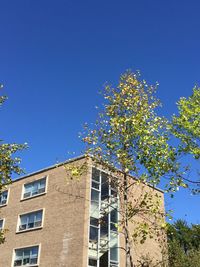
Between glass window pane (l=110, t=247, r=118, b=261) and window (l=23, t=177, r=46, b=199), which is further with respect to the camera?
window (l=23, t=177, r=46, b=199)

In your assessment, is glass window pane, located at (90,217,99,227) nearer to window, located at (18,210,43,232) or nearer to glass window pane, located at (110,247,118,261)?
glass window pane, located at (110,247,118,261)

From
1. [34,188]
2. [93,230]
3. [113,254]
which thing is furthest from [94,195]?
[34,188]

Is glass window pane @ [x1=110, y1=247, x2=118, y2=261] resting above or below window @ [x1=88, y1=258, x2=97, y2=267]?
above

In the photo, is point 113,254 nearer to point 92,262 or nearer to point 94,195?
point 92,262

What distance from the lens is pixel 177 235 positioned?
52375 mm

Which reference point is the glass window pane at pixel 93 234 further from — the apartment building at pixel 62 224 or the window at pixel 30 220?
the window at pixel 30 220

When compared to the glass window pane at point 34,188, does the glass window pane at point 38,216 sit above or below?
below

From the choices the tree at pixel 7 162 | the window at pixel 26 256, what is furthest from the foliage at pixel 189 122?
the window at pixel 26 256

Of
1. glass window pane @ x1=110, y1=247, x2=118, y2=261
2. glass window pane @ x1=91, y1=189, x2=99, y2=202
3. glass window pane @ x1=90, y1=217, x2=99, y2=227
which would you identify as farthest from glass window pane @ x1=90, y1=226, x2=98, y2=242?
glass window pane @ x1=91, y1=189, x2=99, y2=202

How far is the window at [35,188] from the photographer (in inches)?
1382

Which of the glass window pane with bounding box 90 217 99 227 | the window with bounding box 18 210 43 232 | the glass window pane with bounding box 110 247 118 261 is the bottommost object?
the glass window pane with bounding box 110 247 118 261

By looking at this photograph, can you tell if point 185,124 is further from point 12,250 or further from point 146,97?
point 12,250

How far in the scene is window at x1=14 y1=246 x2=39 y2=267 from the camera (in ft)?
105

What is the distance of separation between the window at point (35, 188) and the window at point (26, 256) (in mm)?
4861
